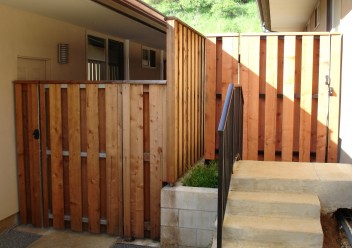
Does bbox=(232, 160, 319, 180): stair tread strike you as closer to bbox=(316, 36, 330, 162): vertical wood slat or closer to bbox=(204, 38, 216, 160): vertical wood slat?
bbox=(316, 36, 330, 162): vertical wood slat

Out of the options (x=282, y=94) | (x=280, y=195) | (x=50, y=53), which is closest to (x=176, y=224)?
(x=280, y=195)

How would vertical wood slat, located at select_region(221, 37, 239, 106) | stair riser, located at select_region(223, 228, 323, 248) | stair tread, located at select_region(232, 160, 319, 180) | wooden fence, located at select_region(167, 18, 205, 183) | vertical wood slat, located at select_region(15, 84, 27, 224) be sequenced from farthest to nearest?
vertical wood slat, located at select_region(15, 84, 27, 224) < vertical wood slat, located at select_region(221, 37, 239, 106) < wooden fence, located at select_region(167, 18, 205, 183) < stair tread, located at select_region(232, 160, 319, 180) < stair riser, located at select_region(223, 228, 323, 248)

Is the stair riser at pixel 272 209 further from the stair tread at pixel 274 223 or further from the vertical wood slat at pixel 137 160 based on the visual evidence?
the vertical wood slat at pixel 137 160

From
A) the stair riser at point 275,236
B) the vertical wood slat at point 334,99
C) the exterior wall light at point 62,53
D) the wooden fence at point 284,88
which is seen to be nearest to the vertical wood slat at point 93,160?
the wooden fence at point 284,88

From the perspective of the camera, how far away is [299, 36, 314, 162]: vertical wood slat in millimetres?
5398

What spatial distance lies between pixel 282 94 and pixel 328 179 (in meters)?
1.76

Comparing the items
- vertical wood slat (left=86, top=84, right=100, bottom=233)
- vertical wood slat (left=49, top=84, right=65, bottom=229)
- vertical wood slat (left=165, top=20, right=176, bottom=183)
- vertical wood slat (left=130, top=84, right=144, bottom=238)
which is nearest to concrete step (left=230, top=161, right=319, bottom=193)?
vertical wood slat (left=165, top=20, right=176, bottom=183)

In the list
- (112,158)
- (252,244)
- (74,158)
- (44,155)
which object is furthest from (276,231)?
(44,155)

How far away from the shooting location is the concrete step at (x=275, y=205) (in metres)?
3.87

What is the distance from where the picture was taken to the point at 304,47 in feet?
17.7

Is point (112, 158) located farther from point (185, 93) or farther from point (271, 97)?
point (271, 97)

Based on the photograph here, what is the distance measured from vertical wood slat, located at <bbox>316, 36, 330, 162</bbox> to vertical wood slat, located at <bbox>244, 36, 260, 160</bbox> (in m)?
0.82

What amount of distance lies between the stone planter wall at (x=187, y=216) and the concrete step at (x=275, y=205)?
32.8 inches

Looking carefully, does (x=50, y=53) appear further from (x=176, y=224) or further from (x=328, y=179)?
(x=328, y=179)
